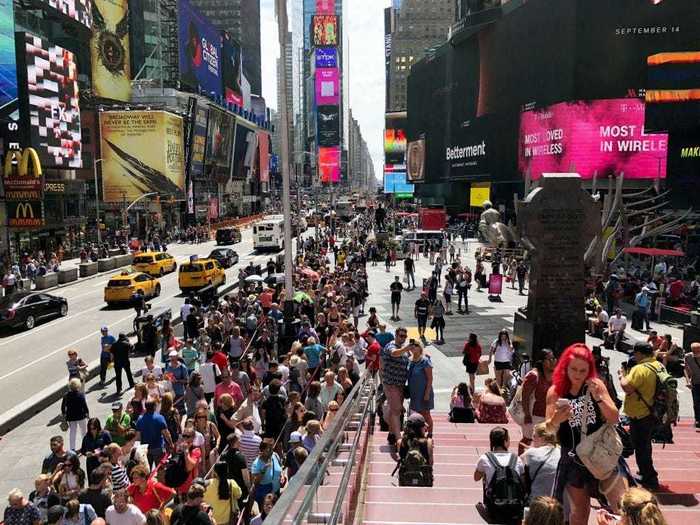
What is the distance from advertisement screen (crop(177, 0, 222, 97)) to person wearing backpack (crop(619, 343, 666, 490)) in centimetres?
9059

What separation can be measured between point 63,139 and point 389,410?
48559 millimetres

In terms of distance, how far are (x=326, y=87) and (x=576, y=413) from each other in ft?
639

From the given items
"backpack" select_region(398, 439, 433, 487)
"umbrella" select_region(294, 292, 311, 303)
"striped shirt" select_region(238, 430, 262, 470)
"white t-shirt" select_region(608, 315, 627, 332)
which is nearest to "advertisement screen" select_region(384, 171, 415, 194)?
"umbrella" select_region(294, 292, 311, 303)

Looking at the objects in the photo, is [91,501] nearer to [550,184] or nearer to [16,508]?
[16,508]

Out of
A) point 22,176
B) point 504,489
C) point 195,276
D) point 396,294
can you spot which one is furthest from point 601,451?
point 22,176

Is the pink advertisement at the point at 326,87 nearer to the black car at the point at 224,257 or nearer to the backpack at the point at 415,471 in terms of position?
the black car at the point at 224,257

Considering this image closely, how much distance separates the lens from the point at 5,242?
1737 inches

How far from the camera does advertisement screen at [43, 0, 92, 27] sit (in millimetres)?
55237

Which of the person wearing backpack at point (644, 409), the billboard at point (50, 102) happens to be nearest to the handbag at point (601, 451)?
the person wearing backpack at point (644, 409)

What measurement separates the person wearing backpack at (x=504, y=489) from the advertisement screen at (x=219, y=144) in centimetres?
9006

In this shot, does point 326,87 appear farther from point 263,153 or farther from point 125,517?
point 125,517

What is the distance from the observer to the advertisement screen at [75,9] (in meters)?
55.2

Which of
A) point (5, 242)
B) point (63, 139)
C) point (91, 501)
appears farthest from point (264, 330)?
point (63, 139)

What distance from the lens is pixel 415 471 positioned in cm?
668
